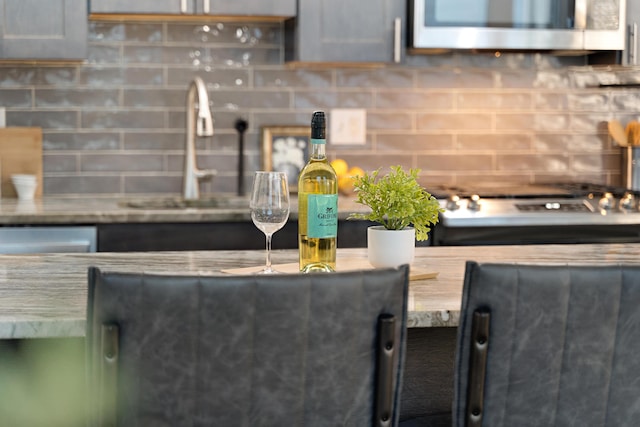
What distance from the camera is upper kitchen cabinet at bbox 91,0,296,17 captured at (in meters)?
3.63

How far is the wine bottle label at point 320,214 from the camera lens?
1924mm

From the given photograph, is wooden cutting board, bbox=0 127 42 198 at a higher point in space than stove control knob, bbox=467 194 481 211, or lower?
higher

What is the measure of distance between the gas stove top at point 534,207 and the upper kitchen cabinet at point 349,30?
60 cm

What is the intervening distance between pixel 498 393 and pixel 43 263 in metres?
1.19

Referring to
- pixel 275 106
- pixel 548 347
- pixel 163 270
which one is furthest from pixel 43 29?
pixel 548 347

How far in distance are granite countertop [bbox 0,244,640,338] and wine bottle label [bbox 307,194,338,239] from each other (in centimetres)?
22

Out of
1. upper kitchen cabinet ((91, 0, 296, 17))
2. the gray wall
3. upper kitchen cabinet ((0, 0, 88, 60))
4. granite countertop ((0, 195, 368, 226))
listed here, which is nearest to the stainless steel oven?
granite countertop ((0, 195, 368, 226))

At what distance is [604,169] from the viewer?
4.37m

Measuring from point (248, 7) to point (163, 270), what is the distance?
1818mm

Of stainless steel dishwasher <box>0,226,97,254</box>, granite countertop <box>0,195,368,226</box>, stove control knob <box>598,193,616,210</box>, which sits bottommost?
stainless steel dishwasher <box>0,226,97,254</box>

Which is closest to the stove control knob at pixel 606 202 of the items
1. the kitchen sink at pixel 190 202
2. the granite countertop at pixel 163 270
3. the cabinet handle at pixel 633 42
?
the cabinet handle at pixel 633 42

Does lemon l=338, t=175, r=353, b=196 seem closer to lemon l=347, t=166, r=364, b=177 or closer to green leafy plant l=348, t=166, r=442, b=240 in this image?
lemon l=347, t=166, r=364, b=177

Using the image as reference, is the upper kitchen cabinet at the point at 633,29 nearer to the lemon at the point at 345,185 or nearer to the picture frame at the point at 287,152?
the lemon at the point at 345,185

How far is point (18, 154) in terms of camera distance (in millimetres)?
3920
